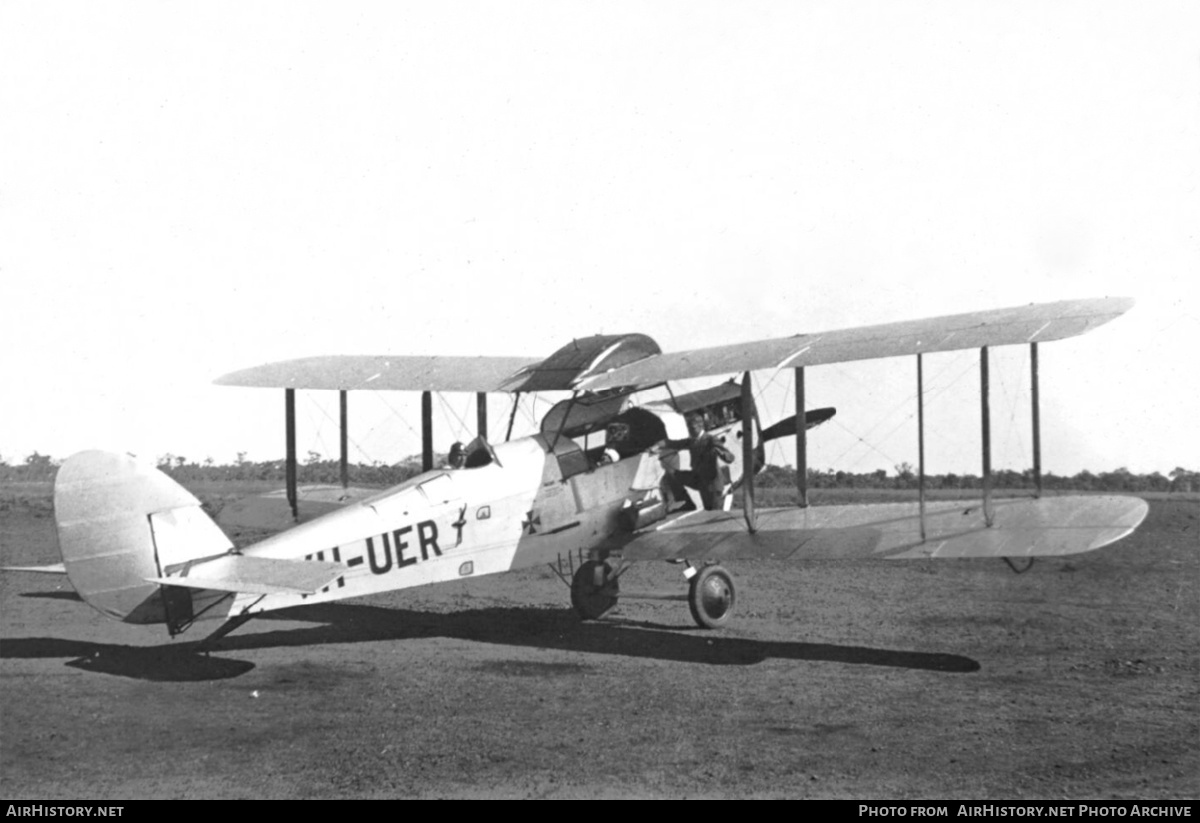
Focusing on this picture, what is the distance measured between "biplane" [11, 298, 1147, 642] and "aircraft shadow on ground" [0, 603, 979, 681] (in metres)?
0.47

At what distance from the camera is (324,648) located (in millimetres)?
11211

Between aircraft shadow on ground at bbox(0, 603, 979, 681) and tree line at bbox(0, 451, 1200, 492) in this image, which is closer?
aircraft shadow on ground at bbox(0, 603, 979, 681)

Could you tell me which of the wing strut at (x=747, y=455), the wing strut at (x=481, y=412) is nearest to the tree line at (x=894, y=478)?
the wing strut at (x=481, y=412)

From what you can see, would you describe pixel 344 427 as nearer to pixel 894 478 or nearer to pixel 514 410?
pixel 514 410

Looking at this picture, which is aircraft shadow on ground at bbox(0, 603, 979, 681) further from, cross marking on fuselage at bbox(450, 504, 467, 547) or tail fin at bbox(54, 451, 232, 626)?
cross marking on fuselage at bbox(450, 504, 467, 547)

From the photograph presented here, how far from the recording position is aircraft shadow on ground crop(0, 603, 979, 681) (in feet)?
33.3

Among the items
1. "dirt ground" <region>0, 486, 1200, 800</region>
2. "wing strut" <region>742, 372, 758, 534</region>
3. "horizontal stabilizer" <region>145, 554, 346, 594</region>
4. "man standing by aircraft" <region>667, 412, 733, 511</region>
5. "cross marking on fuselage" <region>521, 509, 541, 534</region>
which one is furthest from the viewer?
"man standing by aircraft" <region>667, 412, 733, 511</region>

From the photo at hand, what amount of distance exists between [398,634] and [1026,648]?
20.1 ft

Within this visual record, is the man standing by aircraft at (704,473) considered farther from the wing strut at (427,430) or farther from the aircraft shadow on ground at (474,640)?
the wing strut at (427,430)

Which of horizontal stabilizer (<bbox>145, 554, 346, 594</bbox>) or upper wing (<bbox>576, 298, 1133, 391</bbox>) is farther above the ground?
upper wing (<bbox>576, 298, 1133, 391</bbox>)

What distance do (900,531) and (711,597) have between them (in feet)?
7.14

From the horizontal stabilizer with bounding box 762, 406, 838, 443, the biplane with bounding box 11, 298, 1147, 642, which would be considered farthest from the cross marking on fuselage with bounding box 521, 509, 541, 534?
the horizontal stabilizer with bounding box 762, 406, 838, 443

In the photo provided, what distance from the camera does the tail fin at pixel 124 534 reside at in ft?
29.7

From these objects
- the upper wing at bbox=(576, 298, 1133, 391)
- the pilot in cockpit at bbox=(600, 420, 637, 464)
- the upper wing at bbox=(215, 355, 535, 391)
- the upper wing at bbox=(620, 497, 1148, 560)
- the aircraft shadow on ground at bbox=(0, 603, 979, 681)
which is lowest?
the aircraft shadow on ground at bbox=(0, 603, 979, 681)
